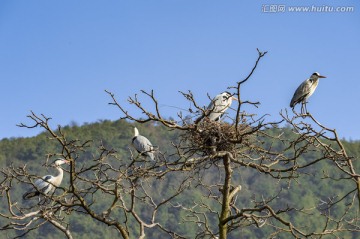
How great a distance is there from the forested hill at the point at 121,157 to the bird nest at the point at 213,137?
35.3 metres

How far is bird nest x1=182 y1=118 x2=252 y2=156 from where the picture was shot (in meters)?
9.83

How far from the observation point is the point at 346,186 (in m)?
66.4

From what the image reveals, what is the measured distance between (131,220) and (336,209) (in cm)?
1411

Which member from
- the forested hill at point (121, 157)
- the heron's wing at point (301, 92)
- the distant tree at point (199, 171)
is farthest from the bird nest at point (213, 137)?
the forested hill at point (121, 157)

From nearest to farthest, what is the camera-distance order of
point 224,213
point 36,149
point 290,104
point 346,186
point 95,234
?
point 224,213, point 290,104, point 95,234, point 346,186, point 36,149

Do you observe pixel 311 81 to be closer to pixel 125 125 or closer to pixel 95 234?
pixel 95 234

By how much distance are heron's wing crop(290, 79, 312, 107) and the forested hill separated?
32487 mm

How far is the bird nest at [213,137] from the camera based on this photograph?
387 inches

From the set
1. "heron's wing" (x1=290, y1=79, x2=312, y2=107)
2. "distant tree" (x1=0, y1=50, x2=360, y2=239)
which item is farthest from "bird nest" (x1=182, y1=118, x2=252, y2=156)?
"heron's wing" (x1=290, y1=79, x2=312, y2=107)

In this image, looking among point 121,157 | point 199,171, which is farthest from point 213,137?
point 121,157

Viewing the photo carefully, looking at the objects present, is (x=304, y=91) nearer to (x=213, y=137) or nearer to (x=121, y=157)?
(x=213, y=137)

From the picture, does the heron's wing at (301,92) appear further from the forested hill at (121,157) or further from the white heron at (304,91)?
the forested hill at (121,157)

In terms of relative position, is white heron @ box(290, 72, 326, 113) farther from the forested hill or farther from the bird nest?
the forested hill

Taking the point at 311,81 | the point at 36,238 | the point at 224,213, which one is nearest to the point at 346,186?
the point at 36,238
